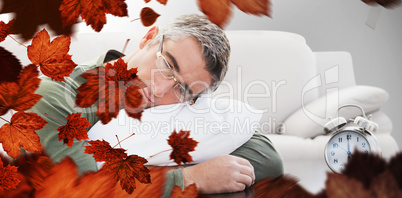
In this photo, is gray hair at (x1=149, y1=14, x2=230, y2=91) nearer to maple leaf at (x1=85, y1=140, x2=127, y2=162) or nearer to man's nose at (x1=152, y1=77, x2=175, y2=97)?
man's nose at (x1=152, y1=77, x2=175, y2=97)

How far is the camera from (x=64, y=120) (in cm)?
51

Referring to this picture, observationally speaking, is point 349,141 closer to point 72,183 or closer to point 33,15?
point 72,183

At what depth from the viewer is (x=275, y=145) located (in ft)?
1.82

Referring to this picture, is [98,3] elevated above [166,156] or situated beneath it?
elevated above

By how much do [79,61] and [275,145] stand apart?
1.16ft

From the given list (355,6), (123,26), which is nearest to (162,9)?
(123,26)

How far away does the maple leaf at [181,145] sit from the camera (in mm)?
Answer: 530

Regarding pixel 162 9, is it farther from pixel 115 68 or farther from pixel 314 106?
pixel 314 106

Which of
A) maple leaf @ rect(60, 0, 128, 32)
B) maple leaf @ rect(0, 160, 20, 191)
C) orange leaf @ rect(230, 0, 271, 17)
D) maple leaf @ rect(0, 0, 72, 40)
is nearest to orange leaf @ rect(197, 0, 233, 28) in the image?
orange leaf @ rect(230, 0, 271, 17)

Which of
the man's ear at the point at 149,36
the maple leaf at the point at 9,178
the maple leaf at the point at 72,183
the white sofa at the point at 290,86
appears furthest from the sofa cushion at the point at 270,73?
the maple leaf at the point at 9,178

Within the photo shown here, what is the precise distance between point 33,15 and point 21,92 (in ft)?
0.41

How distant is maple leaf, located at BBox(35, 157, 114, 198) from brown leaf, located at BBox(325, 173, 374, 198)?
1.03ft

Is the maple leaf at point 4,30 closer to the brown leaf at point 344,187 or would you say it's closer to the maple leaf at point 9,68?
the maple leaf at point 9,68

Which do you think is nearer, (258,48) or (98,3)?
(98,3)
